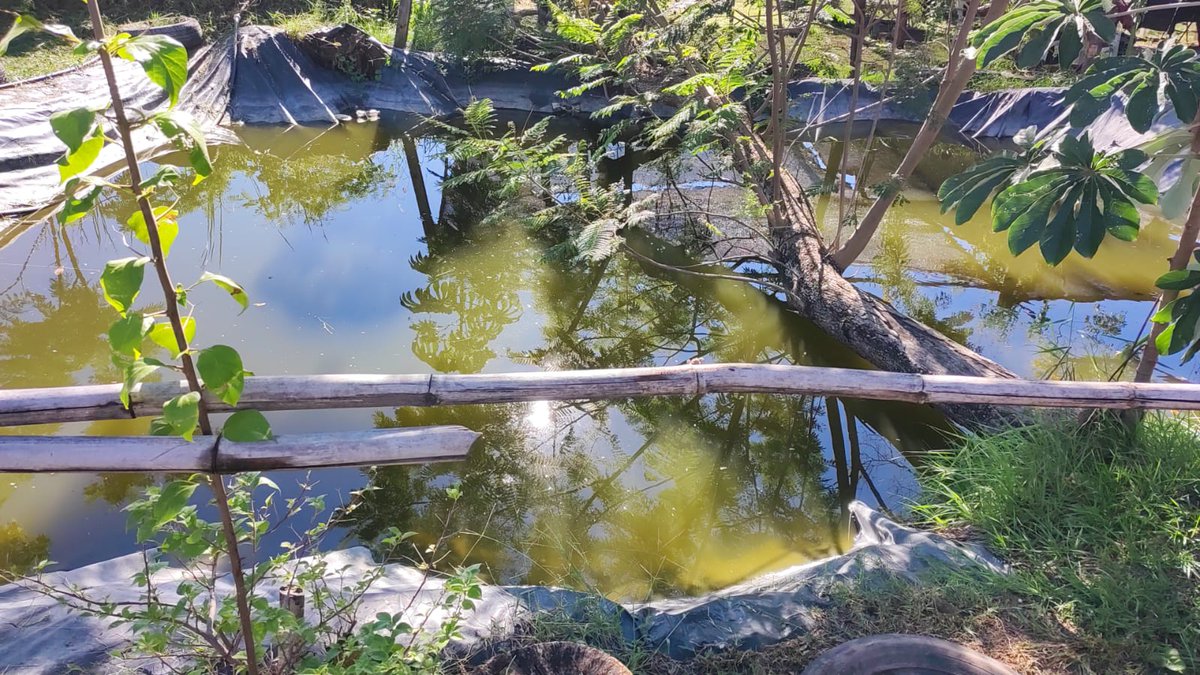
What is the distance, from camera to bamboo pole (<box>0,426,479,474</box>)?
1845 millimetres

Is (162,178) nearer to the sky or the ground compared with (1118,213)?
nearer to the sky

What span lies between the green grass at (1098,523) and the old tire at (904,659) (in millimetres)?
566

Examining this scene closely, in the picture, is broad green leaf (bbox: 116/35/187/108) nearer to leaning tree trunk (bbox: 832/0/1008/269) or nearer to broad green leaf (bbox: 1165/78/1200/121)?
broad green leaf (bbox: 1165/78/1200/121)

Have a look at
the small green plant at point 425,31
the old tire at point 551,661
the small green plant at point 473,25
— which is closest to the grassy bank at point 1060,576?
the old tire at point 551,661

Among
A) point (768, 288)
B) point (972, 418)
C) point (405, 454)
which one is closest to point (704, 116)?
point (768, 288)

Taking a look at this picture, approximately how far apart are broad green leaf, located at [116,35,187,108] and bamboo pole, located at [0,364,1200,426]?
3.65 ft

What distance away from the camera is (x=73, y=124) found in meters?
1.05

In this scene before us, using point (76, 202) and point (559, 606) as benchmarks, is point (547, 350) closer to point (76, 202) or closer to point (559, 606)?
point (559, 606)

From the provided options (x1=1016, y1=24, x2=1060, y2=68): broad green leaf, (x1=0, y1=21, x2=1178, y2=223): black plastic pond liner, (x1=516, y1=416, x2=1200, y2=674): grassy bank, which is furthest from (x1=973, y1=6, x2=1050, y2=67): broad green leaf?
(x1=0, y1=21, x2=1178, y2=223): black plastic pond liner

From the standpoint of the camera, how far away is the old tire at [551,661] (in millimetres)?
1703

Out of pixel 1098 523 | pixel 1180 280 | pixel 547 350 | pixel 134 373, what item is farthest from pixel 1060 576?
pixel 547 350

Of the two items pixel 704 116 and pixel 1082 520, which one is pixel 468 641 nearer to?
pixel 1082 520

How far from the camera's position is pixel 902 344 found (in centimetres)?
396

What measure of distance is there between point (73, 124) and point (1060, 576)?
2797 millimetres
